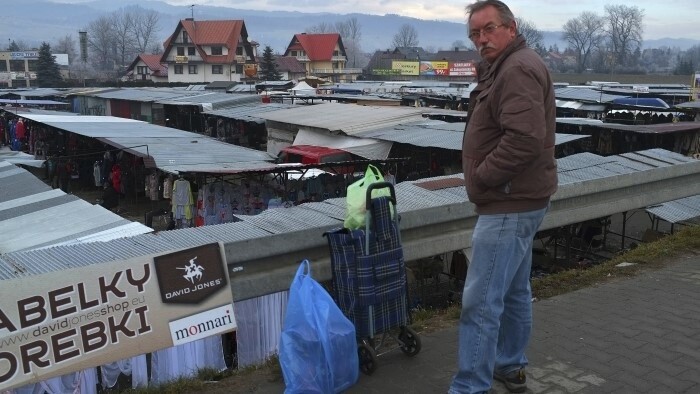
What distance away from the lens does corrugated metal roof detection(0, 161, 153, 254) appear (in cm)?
678

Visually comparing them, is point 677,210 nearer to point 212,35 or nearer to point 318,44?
point 212,35

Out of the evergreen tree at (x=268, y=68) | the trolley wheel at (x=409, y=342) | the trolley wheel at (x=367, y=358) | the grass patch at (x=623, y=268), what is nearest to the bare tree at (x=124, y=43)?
the evergreen tree at (x=268, y=68)

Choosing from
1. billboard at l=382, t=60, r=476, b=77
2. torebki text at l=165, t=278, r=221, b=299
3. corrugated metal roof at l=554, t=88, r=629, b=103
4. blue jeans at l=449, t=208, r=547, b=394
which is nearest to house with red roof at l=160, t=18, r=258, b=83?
billboard at l=382, t=60, r=476, b=77

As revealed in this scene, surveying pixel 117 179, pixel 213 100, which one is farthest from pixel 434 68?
pixel 117 179

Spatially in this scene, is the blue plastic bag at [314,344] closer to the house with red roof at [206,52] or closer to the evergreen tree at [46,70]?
the evergreen tree at [46,70]

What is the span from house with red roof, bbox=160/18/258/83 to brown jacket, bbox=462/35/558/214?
71922mm

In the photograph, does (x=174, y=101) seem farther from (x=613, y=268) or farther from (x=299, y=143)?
(x=613, y=268)

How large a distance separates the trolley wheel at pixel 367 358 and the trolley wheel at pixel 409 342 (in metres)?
0.30

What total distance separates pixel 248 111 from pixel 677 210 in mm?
20296

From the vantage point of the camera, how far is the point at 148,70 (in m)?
83.6

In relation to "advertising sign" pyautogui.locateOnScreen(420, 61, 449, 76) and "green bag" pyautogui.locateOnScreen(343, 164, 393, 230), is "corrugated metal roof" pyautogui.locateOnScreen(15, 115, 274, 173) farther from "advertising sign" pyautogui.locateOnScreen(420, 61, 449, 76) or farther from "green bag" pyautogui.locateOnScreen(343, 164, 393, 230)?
"advertising sign" pyautogui.locateOnScreen(420, 61, 449, 76)

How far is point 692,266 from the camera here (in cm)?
573

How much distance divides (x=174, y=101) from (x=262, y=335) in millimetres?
28641

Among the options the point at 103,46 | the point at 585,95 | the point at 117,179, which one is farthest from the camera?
the point at 103,46
